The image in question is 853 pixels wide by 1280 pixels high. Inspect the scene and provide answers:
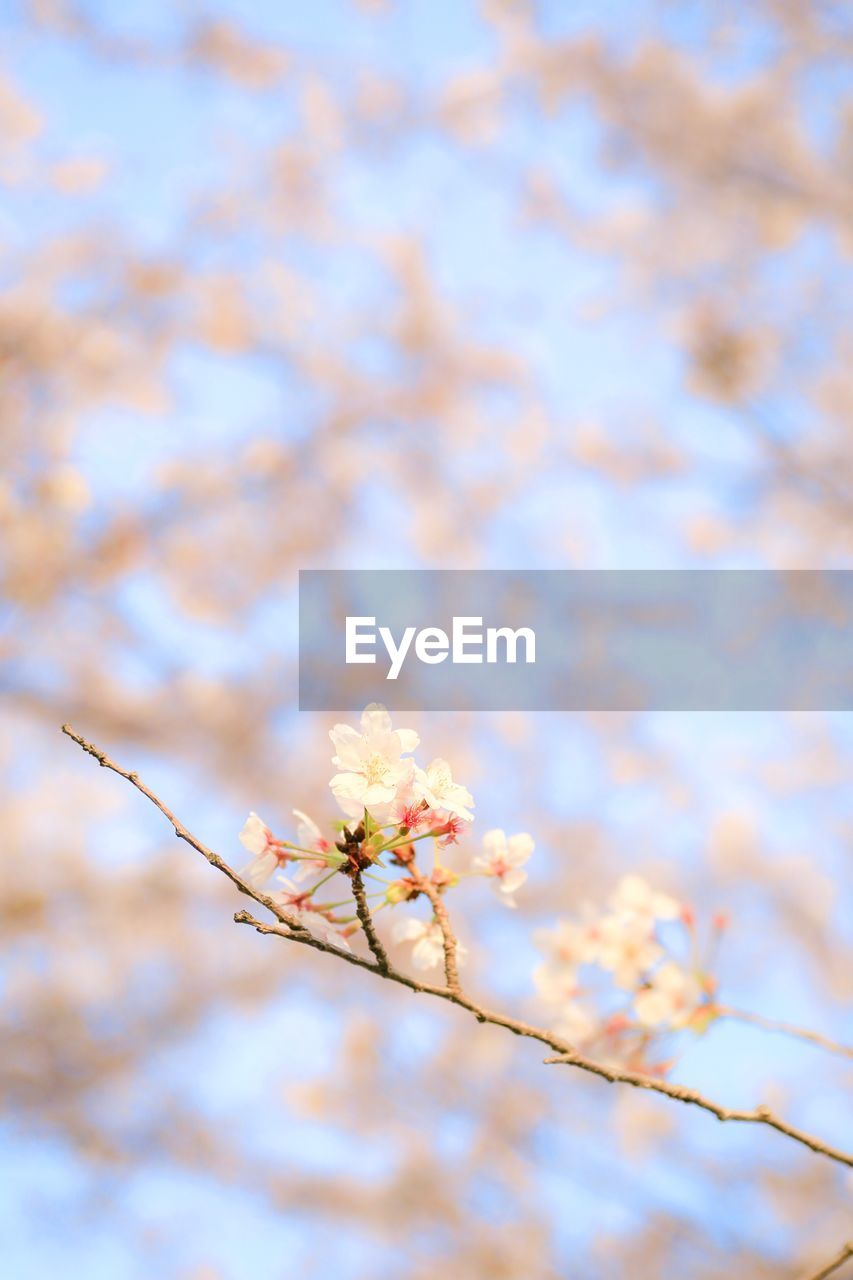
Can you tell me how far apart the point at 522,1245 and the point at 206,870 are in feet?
5.48

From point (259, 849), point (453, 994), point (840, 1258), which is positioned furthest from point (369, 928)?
point (840, 1258)

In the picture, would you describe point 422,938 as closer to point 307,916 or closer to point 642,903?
point 307,916

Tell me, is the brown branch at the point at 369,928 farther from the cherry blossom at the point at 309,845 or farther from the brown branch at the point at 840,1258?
the brown branch at the point at 840,1258

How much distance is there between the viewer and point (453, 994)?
47 cm

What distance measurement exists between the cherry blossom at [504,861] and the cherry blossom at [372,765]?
0.16 meters

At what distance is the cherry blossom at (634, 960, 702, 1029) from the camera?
2.81 feet

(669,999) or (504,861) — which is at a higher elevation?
(504,861)

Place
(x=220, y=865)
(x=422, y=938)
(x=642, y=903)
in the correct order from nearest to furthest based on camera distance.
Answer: (x=220, y=865) → (x=422, y=938) → (x=642, y=903)

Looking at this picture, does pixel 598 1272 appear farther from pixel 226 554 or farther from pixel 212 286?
pixel 212 286

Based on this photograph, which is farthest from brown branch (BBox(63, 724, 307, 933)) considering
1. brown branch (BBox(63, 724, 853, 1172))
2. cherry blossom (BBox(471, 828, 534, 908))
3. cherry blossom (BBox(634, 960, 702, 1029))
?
cherry blossom (BBox(634, 960, 702, 1029))

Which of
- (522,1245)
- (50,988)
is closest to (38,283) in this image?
(50,988)

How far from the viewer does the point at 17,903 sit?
3.24 m

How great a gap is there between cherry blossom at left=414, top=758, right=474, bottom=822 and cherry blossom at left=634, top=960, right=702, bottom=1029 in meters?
0.44

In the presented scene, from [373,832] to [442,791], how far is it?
0.05 m
